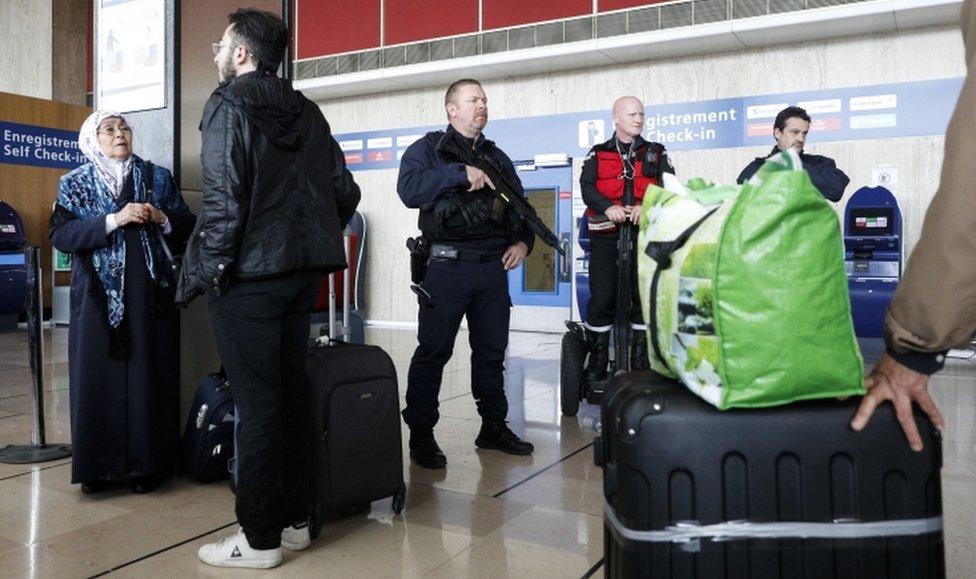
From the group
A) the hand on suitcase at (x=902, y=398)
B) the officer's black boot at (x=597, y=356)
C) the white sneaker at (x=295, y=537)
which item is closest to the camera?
the hand on suitcase at (x=902, y=398)

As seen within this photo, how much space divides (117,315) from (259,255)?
1.04 meters

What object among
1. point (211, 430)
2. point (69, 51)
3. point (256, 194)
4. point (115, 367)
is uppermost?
point (69, 51)

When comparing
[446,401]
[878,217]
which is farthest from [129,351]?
[878,217]

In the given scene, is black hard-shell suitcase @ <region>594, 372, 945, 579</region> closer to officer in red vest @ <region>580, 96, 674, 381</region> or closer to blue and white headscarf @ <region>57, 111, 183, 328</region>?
blue and white headscarf @ <region>57, 111, 183, 328</region>

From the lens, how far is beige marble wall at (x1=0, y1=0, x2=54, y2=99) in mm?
11500

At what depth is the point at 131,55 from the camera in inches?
136

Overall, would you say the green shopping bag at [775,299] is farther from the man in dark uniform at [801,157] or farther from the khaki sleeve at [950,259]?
the man in dark uniform at [801,157]

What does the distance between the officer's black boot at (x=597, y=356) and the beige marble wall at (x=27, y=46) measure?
10.6 m

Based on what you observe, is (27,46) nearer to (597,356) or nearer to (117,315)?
(117,315)

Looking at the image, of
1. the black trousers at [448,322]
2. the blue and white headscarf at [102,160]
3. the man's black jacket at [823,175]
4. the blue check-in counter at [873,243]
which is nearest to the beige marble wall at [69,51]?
the blue and white headscarf at [102,160]

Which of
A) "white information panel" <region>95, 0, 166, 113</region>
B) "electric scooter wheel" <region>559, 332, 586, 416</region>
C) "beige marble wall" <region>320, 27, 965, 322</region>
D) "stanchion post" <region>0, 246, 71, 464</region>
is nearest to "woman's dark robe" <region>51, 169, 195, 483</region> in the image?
"white information panel" <region>95, 0, 166, 113</region>

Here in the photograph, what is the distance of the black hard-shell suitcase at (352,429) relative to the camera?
2.45 metres

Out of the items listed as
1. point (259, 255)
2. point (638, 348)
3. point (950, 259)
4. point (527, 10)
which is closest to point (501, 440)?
point (638, 348)

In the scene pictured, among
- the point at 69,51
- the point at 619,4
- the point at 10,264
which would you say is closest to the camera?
the point at 619,4
